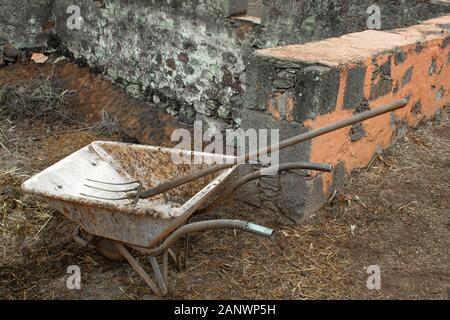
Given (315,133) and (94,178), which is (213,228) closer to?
(315,133)

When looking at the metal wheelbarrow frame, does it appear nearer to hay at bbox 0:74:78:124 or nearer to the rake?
the rake

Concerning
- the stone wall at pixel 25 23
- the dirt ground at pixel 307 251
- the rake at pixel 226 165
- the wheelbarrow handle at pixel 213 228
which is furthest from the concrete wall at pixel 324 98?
the stone wall at pixel 25 23

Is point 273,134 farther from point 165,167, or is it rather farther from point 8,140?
point 8,140

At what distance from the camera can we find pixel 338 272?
133 inches

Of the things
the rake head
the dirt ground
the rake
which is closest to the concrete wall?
the dirt ground

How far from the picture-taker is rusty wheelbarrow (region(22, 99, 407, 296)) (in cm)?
301

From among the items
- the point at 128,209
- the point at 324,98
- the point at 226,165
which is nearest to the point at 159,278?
the point at 128,209

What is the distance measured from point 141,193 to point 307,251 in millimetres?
1156

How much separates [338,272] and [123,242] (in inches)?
53.3

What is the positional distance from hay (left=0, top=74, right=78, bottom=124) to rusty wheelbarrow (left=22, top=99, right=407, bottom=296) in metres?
3.41

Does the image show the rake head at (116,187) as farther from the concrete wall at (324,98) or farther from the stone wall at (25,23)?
the stone wall at (25,23)

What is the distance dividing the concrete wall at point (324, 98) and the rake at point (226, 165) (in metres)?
0.41

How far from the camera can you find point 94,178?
3834mm
